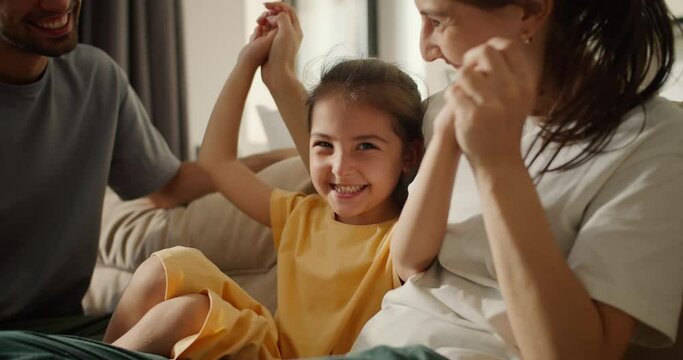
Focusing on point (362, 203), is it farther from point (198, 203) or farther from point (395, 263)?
point (198, 203)

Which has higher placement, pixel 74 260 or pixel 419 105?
pixel 419 105

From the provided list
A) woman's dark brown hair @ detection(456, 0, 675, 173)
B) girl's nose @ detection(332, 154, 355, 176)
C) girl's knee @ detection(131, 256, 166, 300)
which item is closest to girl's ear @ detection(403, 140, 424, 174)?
girl's nose @ detection(332, 154, 355, 176)

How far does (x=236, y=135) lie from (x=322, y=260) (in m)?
0.37

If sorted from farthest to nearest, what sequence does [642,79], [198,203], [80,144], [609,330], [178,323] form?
[198,203]
[80,144]
[178,323]
[642,79]
[609,330]

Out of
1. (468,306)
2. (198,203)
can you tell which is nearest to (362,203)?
(468,306)

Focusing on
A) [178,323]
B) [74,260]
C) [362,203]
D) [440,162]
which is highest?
[440,162]

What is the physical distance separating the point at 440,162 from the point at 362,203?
0.34 m

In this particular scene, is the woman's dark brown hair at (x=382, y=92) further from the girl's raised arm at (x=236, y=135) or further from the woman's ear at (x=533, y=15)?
the woman's ear at (x=533, y=15)

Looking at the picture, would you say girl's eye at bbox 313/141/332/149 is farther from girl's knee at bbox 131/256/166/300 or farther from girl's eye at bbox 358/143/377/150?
girl's knee at bbox 131/256/166/300

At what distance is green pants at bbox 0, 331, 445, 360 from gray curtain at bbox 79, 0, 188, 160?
1.97 metres

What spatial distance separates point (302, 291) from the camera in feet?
4.39

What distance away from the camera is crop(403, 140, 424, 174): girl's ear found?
1375 mm

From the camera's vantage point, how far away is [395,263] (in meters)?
1.16

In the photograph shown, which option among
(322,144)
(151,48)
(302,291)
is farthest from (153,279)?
(151,48)
